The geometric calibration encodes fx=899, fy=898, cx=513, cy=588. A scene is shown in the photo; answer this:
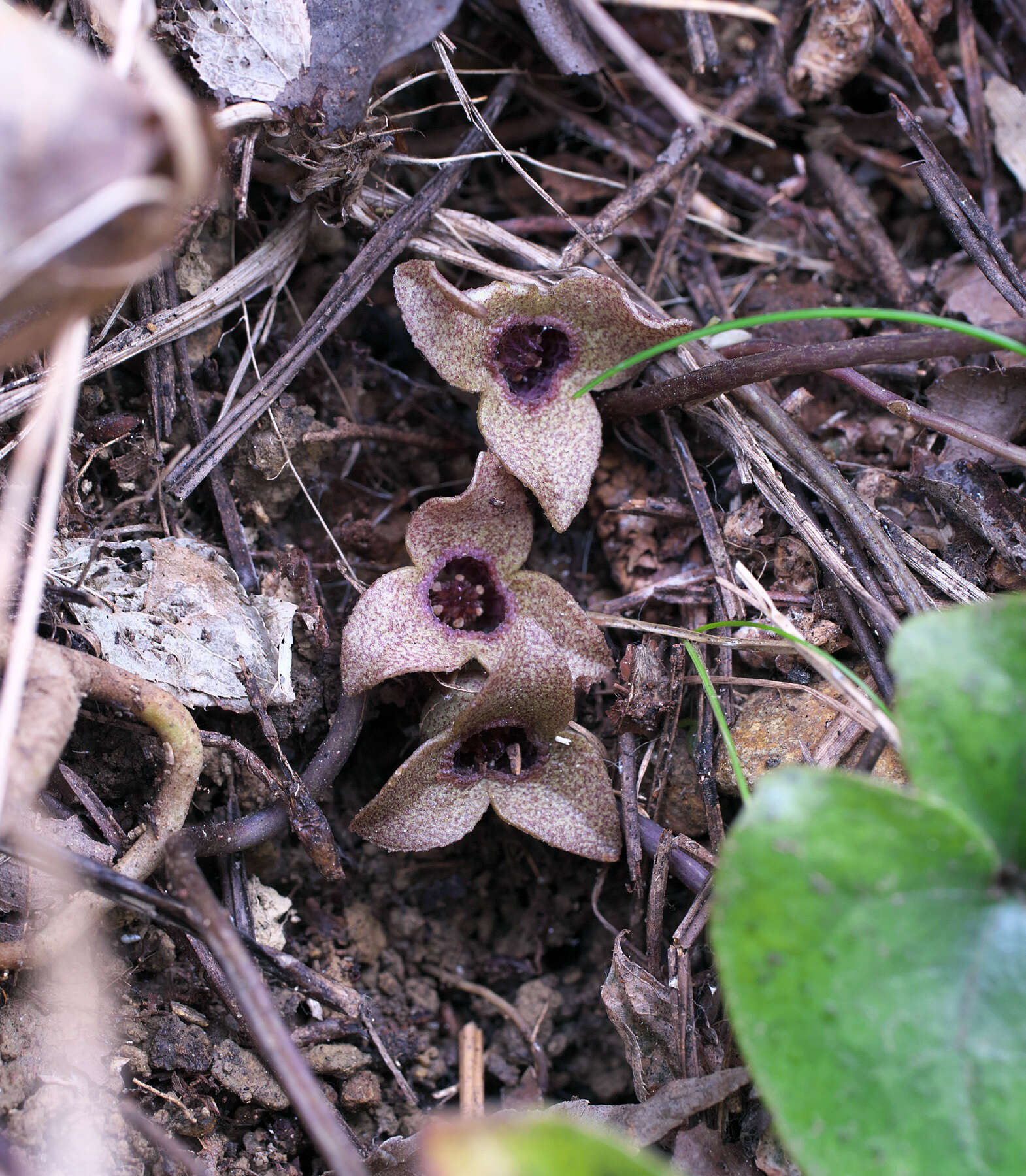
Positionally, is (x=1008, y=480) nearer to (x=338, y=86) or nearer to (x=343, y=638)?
(x=343, y=638)

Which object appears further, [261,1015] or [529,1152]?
[261,1015]

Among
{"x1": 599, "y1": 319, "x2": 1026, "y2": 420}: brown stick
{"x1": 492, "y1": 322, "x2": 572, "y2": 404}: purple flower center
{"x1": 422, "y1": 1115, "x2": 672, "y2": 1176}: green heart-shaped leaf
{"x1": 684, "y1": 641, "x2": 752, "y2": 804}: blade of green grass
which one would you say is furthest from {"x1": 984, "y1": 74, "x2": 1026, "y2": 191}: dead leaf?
{"x1": 422, "y1": 1115, "x2": 672, "y2": 1176}: green heart-shaped leaf

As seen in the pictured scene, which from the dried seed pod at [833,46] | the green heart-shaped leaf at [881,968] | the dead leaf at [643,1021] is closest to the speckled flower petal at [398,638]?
the dead leaf at [643,1021]

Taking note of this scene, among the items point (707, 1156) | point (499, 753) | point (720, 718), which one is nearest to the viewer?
point (707, 1156)

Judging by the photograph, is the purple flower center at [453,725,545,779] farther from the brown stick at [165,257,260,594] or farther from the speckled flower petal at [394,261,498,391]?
the speckled flower petal at [394,261,498,391]

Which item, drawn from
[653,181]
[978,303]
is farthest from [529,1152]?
[978,303]

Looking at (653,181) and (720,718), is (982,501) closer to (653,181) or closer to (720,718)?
(720,718)

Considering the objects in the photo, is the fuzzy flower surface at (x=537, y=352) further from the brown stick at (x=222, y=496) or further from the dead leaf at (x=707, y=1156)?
the dead leaf at (x=707, y=1156)
